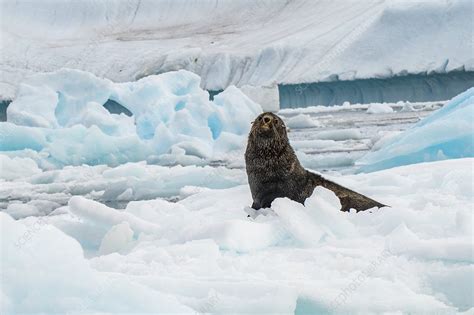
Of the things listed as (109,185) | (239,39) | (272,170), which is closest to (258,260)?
(272,170)

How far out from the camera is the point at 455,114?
791 centimetres

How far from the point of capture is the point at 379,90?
25.0 m

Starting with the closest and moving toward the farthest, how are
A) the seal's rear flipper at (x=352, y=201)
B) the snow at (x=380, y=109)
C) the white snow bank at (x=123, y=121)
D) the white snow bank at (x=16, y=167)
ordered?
the seal's rear flipper at (x=352, y=201) → the white snow bank at (x=16, y=167) → the white snow bank at (x=123, y=121) → the snow at (x=380, y=109)

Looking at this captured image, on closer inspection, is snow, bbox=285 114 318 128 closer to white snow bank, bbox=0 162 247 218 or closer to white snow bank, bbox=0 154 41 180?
white snow bank, bbox=0 162 247 218

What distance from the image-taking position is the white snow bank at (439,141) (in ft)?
25.1

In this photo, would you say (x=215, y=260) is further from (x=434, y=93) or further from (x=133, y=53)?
(x=133, y=53)

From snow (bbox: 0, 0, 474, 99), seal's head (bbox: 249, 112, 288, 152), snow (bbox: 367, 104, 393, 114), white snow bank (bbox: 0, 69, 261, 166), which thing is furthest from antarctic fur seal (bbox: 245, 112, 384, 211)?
snow (bbox: 367, 104, 393, 114)

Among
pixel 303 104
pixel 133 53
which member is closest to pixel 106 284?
pixel 303 104

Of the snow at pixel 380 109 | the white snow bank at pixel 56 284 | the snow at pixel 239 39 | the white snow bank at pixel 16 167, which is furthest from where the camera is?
the snow at pixel 239 39

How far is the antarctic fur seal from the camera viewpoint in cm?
447

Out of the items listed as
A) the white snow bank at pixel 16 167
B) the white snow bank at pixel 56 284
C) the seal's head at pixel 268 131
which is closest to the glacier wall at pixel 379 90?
the white snow bank at pixel 16 167

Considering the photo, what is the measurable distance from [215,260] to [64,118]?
11.7 meters

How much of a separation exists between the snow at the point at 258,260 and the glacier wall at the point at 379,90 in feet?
63.0

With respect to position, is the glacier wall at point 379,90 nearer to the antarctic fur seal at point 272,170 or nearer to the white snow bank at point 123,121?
the white snow bank at point 123,121
